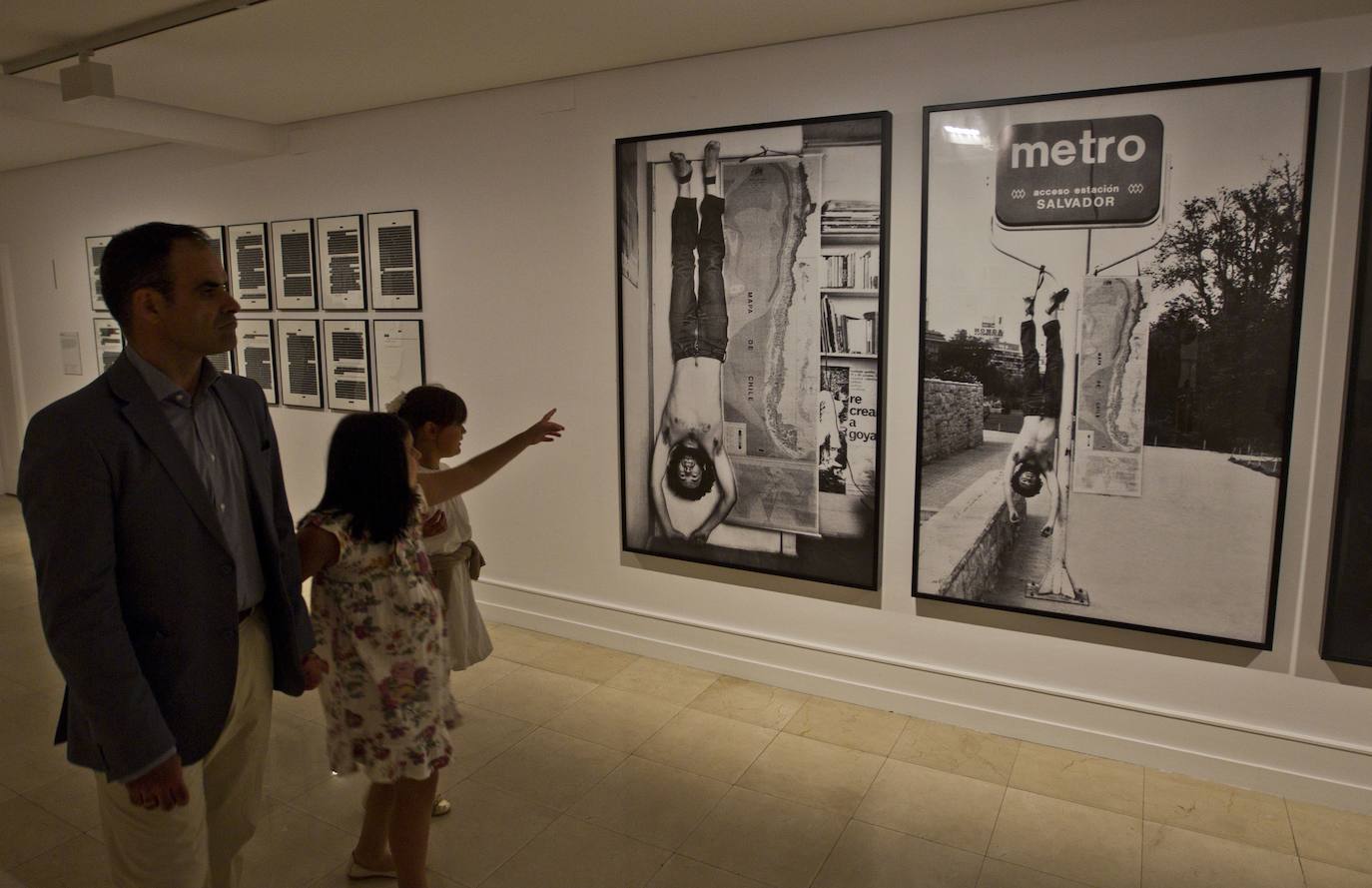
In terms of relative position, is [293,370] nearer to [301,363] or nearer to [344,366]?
[301,363]

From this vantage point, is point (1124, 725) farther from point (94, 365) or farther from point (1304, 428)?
point (94, 365)

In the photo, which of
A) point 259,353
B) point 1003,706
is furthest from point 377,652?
point 259,353

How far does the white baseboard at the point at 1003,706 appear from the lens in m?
2.91

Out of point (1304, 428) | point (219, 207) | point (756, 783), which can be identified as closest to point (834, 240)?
point (1304, 428)

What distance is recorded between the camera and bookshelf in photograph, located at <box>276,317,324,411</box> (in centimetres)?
516

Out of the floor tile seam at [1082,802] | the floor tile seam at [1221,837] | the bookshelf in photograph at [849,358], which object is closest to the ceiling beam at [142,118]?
the bookshelf in photograph at [849,358]

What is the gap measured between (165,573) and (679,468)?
2.49 metres

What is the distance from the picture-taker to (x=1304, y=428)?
278 cm

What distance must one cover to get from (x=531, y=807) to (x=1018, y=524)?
2.02 meters

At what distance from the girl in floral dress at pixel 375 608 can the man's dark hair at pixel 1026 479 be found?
2135 mm

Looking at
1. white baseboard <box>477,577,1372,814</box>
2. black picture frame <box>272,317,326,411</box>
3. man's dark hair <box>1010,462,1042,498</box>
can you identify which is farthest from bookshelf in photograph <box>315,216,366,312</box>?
man's dark hair <box>1010,462,1042,498</box>

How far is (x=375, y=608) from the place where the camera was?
204cm

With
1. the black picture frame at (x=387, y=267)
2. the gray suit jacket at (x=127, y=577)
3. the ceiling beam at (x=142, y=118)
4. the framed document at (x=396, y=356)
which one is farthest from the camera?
the framed document at (x=396, y=356)

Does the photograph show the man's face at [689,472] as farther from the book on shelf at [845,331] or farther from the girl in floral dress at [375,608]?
the girl in floral dress at [375,608]
